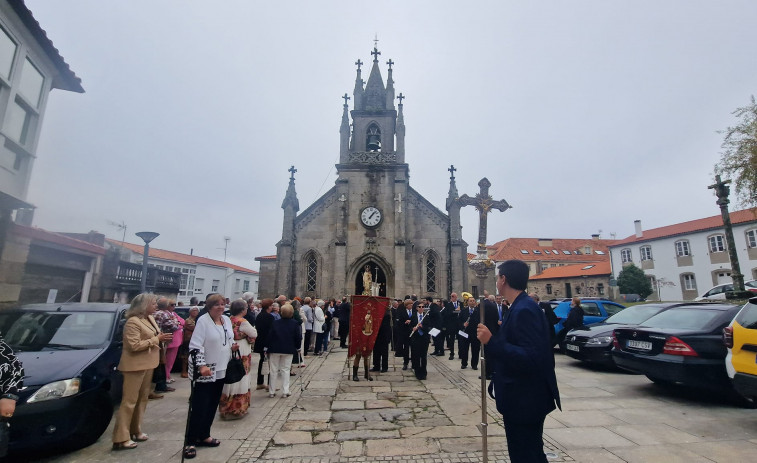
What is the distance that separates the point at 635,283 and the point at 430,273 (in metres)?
22.3

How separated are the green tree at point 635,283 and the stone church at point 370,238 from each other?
20363 mm

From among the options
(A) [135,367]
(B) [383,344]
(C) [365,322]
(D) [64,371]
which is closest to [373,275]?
(B) [383,344]

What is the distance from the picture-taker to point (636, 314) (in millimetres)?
8938

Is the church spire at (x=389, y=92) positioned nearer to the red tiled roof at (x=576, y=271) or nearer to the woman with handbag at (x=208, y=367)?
the woman with handbag at (x=208, y=367)

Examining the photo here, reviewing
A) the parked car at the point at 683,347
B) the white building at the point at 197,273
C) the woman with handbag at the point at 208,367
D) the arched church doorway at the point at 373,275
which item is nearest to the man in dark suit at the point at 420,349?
the parked car at the point at 683,347

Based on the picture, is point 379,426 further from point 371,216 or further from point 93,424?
point 371,216

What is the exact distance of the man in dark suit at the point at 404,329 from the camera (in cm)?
962

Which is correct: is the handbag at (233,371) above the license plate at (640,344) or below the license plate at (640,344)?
below

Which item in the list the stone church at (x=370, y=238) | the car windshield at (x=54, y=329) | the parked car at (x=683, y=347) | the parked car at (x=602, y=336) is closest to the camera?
the car windshield at (x=54, y=329)

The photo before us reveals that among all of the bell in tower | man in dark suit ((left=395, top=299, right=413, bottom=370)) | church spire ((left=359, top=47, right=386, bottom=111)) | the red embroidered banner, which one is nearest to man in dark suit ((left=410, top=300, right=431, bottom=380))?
the red embroidered banner

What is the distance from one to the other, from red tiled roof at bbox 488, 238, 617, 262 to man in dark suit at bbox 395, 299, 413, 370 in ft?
131

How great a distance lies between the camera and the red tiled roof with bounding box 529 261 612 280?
129 ft

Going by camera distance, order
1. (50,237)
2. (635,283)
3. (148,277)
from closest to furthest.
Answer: (50,237)
(148,277)
(635,283)

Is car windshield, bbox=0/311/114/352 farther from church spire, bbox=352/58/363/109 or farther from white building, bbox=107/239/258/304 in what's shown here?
white building, bbox=107/239/258/304
